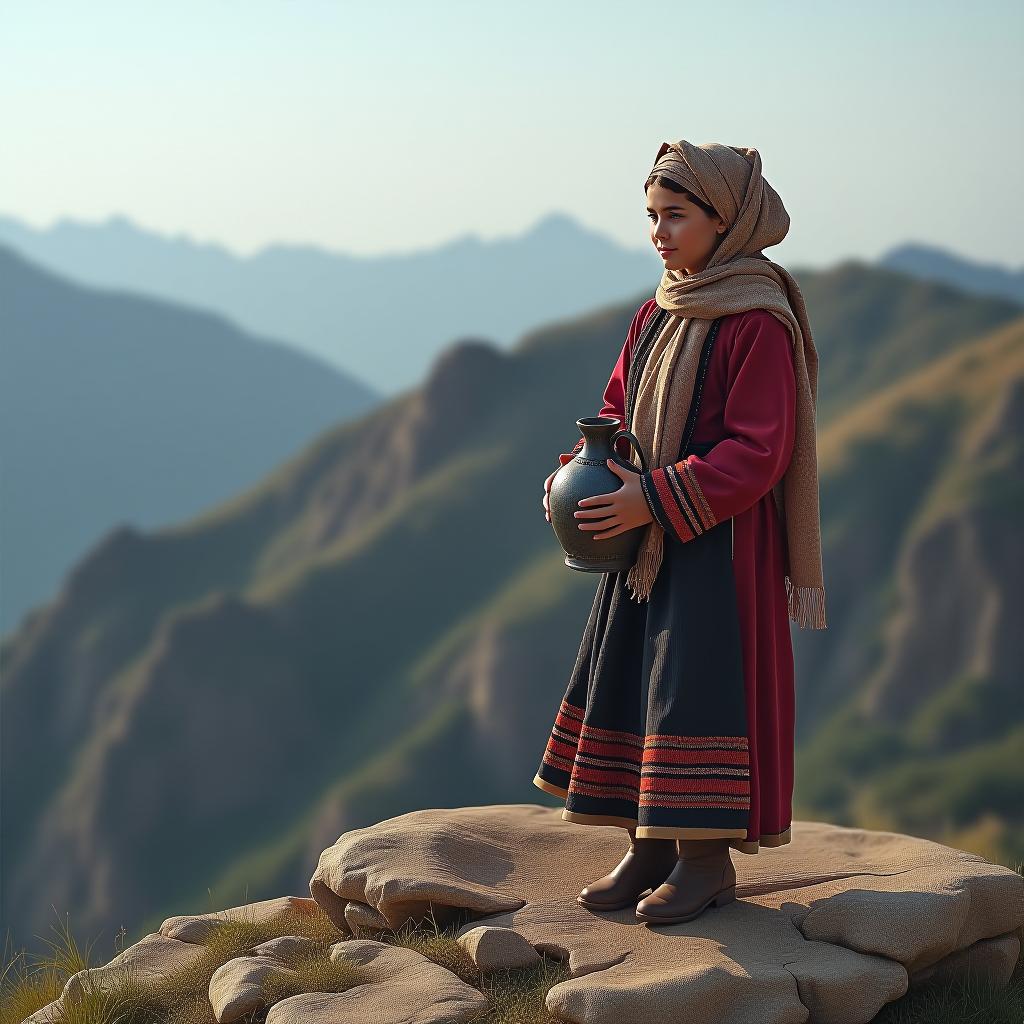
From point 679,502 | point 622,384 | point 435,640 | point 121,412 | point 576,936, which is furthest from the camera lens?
point 121,412

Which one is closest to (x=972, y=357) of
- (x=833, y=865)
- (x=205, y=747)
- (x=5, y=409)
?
(x=205, y=747)

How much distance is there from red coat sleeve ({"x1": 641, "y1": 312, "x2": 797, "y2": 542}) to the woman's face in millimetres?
322

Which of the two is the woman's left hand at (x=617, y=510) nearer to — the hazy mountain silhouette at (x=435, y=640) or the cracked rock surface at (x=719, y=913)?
the cracked rock surface at (x=719, y=913)

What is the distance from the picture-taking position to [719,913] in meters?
Result: 5.32

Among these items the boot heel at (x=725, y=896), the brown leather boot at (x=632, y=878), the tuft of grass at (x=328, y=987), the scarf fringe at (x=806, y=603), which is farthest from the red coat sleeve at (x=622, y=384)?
the tuft of grass at (x=328, y=987)

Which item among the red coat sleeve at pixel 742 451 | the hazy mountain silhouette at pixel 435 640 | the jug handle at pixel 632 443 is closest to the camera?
the red coat sleeve at pixel 742 451

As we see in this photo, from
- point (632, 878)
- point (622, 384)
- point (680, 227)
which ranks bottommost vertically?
point (632, 878)

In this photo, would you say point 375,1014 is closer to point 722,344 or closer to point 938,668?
point 722,344

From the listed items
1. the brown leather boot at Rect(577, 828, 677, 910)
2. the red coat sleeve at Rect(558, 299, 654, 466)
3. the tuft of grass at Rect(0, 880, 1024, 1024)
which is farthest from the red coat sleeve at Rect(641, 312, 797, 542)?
the tuft of grass at Rect(0, 880, 1024, 1024)

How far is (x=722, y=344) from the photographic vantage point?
5094mm

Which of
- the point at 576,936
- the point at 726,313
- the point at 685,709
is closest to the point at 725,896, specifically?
the point at 576,936

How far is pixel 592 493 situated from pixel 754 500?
55cm

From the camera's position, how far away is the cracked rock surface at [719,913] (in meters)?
4.73

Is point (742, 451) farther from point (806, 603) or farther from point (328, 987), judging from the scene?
point (328, 987)
